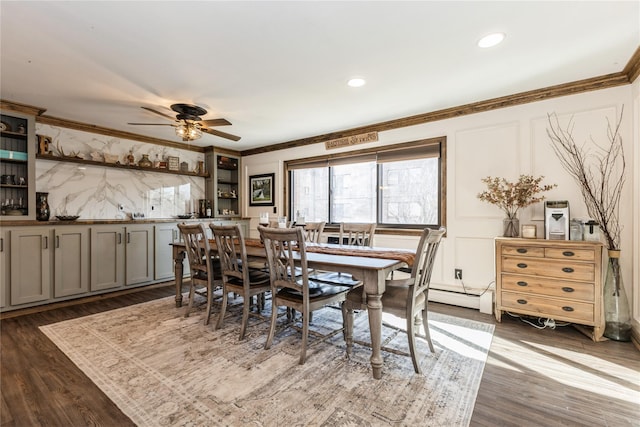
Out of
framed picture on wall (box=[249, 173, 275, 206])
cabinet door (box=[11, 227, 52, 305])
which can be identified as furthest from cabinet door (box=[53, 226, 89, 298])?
framed picture on wall (box=[249, 173, 275, 206])

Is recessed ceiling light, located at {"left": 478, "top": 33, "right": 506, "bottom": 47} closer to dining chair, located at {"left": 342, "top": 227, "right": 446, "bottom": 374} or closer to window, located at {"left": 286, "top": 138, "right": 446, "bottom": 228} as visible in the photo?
dining chair, located at {"left": 342, "top": 227, "right": 446, "bottom": 374}

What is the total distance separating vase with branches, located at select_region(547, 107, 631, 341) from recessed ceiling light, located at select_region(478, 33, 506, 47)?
1.46m

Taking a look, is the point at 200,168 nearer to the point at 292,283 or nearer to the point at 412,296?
the point at 292,283

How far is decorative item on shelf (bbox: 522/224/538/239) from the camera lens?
3057mm

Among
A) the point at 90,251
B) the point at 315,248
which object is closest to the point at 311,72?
the point at 315,248

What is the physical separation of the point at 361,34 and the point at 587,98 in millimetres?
2490

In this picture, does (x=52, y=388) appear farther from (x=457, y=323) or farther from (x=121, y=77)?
(x=457, y=323)

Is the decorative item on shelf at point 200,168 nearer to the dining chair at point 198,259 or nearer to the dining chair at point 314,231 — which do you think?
the dining chair at point 198,259

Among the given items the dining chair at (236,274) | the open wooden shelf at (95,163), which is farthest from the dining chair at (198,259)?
the open wooden shelf at (95,163)

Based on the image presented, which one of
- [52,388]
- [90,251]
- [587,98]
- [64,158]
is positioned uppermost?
[587,98]

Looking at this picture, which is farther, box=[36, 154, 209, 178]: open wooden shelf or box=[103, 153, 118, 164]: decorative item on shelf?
box=[103, 153, 118, 164]: decorative item on shelf

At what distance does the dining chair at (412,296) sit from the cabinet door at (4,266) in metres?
3.88

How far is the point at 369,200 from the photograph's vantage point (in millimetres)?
4684

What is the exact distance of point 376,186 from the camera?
459 centimetres
